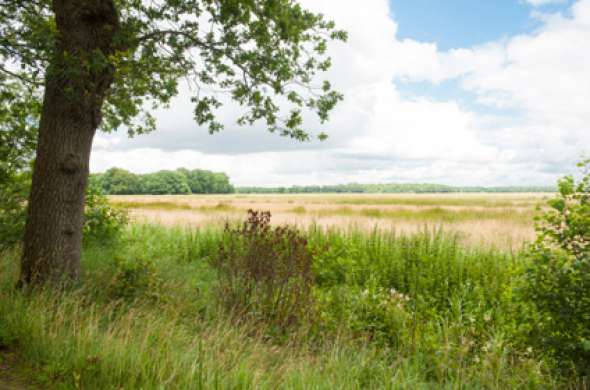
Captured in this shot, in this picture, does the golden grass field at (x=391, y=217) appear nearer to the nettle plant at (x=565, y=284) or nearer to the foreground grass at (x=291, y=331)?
the nettle plant at (x=565, y=284)

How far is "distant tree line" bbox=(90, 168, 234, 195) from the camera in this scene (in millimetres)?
98812

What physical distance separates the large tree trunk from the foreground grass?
55 centimetres

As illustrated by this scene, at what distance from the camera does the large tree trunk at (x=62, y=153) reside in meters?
5.55

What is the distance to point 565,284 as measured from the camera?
3.53 metres

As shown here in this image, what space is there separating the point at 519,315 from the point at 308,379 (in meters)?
2.61

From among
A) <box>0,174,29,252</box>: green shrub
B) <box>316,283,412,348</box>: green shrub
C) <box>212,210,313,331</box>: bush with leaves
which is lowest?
<box>316,283,412,348</box>: green shrub

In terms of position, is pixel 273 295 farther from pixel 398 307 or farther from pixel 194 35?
pixel 194 35

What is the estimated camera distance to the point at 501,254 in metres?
9.53

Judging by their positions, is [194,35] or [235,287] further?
[194,35]

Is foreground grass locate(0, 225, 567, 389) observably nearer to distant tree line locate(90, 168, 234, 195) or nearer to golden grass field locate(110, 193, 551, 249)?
golden grass field locate(110, 193, 551, 249)

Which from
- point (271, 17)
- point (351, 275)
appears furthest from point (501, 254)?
point (271, 17)

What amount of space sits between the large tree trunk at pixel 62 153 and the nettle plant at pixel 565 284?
5782mm

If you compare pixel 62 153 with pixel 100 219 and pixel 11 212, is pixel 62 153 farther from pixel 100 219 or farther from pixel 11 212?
pixel 100 219

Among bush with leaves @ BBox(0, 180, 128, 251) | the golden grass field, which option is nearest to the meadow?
bush with leaves @ BBox(0, 180, 128, 251)
